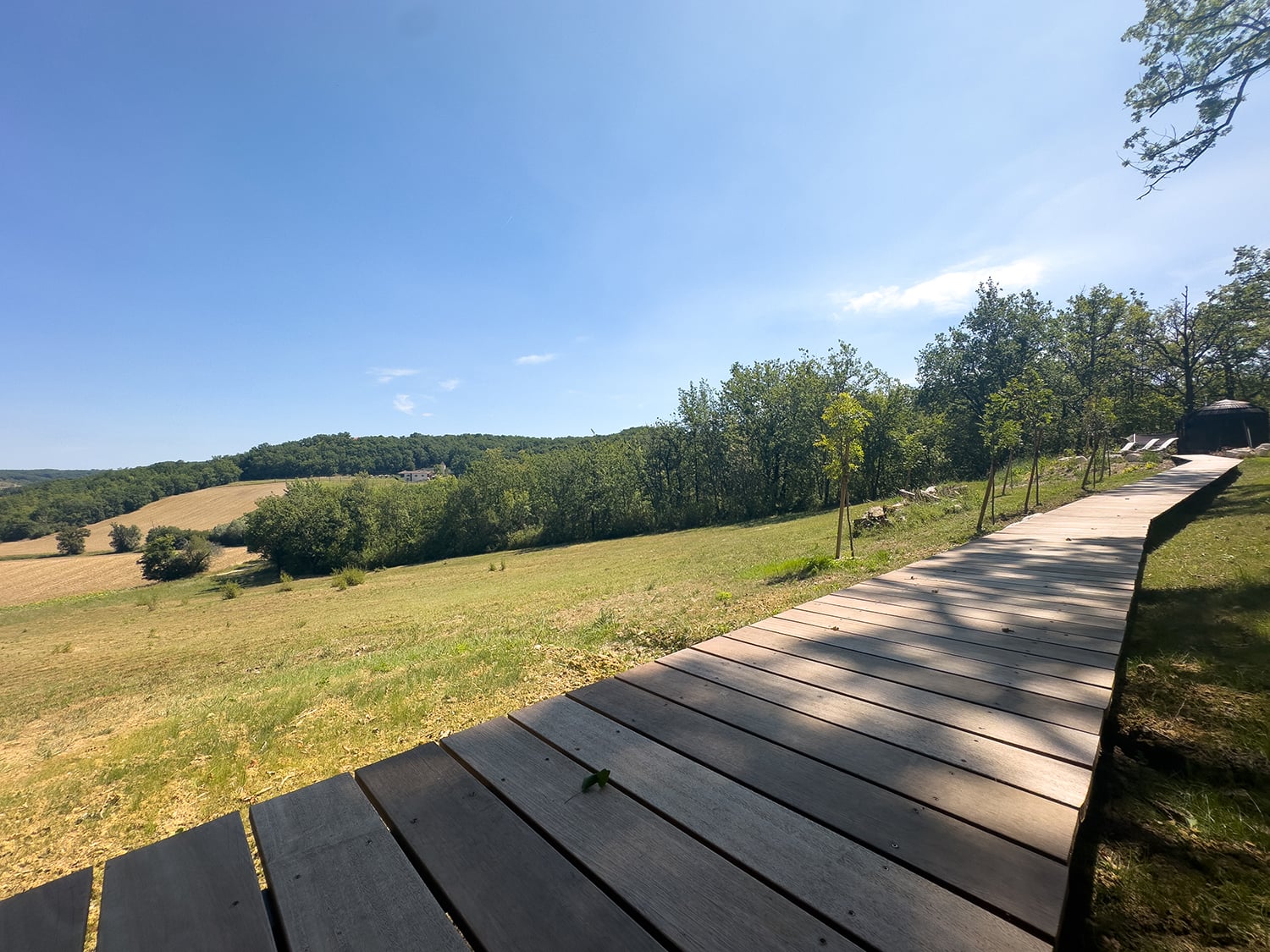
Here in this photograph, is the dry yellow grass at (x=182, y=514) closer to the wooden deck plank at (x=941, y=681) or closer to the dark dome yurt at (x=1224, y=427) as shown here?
the wooden deck plank at (x=941, y=681)

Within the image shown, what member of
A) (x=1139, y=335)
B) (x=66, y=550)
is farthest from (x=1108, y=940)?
(x=66, y=550)

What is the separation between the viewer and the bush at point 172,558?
1774 inches

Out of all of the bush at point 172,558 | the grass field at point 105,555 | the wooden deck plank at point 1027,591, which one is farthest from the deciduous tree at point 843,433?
the bush at point 172,558

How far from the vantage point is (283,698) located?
212 inches

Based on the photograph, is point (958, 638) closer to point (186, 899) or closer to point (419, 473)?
point (186, 899)

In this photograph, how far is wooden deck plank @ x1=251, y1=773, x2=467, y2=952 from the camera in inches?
42.4

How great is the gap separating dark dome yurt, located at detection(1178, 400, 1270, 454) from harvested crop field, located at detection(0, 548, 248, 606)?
69.1 metres

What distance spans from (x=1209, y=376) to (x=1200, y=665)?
48443 mm

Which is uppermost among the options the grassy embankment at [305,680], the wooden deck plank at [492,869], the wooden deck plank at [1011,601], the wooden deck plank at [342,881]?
the wooden deck plank at [342,881]

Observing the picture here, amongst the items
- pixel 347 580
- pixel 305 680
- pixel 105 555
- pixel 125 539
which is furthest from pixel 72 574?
pixel 305 680

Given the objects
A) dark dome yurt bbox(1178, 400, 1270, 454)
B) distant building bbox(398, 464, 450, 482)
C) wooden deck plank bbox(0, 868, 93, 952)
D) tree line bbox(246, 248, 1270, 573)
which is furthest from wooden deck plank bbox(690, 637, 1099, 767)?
distant building bbox(398, 464, 450, 482)

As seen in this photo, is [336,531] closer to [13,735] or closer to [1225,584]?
[13,735]

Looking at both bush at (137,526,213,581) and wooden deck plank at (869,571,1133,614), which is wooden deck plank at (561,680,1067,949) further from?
bush at (137,526,213,581)

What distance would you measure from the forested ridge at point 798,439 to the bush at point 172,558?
6.78m
